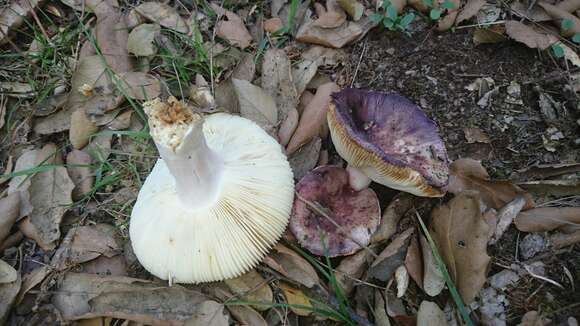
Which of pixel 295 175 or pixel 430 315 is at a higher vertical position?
pixel 295 175

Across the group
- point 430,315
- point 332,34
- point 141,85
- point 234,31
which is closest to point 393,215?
point 430,315

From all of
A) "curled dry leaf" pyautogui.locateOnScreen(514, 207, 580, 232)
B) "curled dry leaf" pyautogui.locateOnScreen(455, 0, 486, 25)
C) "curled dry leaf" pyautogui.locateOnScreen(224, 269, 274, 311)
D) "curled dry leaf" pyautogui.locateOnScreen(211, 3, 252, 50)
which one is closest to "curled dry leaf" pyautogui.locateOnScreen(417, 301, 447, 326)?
"curled dry leaf" pyautogui.locateOnScreen(514, 207, 580, 232)

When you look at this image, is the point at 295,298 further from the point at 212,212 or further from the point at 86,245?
the point at 86,245

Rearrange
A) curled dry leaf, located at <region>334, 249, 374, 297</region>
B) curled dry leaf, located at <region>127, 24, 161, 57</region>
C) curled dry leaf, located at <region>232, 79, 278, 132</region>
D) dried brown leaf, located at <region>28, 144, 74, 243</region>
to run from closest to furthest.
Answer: curled dry leaf, located at <region>334, 249, 374, 297</region>
dried brown leaf, located at <region>28, 144, 74, 243</region>
curled dry leaf, located at <region>232, 79, 278, 132</region>
curled dry leaf, located at <region>127, 24, 161, 57</region>

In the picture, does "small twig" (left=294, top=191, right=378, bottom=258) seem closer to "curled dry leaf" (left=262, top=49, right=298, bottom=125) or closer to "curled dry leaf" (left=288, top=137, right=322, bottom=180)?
"curled dry leaf" (left=288, top=137, right=322, bottom=180)

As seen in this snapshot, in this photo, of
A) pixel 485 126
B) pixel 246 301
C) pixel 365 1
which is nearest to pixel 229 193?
pixel 246 301

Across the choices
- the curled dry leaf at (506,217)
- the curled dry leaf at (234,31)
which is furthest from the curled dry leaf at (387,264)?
the curled dry leaf at (234,31)
